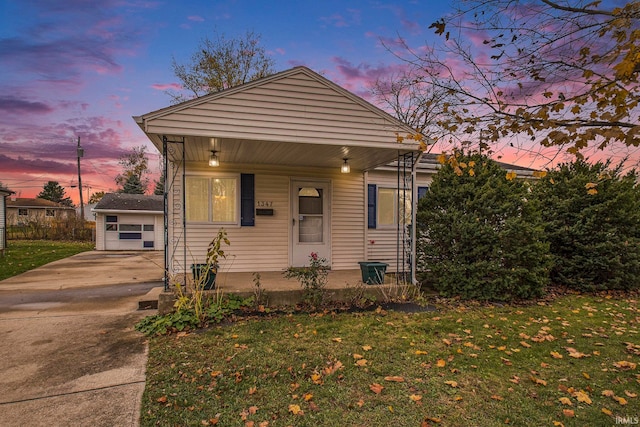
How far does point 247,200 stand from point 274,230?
3.01ft

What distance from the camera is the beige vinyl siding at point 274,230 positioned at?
289 inches

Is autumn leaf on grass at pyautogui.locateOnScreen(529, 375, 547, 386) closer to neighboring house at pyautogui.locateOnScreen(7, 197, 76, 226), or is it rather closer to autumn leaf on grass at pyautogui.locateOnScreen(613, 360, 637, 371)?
autumn leaf on grass at pyautogui.locateOnScreen(613, 360, 637, 371)

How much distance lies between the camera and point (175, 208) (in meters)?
7.20

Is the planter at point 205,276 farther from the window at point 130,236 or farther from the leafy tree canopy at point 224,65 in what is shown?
the leafy tree canopy at point 224,65

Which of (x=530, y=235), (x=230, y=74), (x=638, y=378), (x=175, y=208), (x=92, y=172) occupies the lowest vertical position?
(x=638, y=378)

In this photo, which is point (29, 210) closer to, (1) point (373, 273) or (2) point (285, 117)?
(2) point (285, 117)

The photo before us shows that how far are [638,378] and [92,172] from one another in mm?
36994

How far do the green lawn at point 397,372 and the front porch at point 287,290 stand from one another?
53cm

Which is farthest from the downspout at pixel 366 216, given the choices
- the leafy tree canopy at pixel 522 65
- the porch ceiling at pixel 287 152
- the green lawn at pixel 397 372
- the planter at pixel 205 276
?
the leafy tree canopy at pixel 522 65

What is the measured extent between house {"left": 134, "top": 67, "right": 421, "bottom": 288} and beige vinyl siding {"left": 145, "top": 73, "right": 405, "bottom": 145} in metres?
0.02

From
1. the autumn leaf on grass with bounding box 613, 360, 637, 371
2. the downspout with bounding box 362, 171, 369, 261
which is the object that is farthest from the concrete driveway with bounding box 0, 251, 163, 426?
the downspout with bounding box 362, 171, 369, 261

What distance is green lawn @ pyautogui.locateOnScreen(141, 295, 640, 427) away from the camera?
2582mm

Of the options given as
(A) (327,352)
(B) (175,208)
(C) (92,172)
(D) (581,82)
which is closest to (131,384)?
(A) (327,352)

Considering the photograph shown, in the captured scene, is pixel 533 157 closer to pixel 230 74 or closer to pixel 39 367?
pixel 39 367
